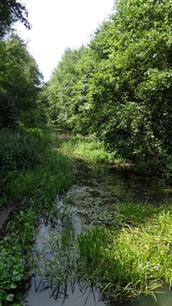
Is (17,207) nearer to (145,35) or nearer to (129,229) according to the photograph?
(129,229)

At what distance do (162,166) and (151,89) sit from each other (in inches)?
138

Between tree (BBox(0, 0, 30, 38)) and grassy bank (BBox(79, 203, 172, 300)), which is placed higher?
tree (BBox(0, 0, 30, 38))

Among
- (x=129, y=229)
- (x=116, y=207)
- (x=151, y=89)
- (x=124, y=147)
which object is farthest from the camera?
(x=124, y=147)

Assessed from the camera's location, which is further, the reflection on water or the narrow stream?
the narrow stream

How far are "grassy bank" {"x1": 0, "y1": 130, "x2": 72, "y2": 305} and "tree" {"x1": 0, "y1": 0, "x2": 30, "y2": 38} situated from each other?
523cm

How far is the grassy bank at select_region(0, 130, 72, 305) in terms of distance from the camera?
459 cm

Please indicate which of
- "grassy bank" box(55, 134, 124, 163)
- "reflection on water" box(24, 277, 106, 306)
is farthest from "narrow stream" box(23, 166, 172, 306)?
"grassy bank" box(55, 134, 124, 163)

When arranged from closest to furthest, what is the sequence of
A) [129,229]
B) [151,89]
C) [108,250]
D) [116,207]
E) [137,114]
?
[108,250] < [129,229] < [116,207] < [151,89] < [137,114]

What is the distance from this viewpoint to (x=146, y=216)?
26.3ft

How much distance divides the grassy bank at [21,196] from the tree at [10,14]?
5.23 m

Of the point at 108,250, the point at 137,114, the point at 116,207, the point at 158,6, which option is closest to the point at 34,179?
the point at 116,207

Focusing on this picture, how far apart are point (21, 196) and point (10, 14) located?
8.79m

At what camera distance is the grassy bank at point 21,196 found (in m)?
4.59

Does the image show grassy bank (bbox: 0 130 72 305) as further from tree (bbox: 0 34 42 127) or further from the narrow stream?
tree (bbox: 0 34 42 127)
